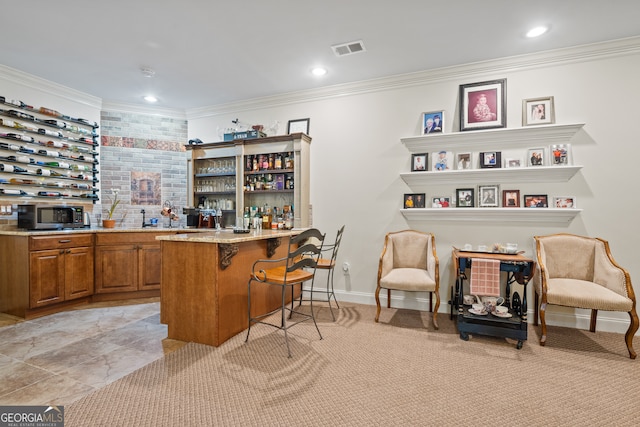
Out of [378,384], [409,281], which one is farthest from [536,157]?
[378,384]

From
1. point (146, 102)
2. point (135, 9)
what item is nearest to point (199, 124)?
point (146, 102)

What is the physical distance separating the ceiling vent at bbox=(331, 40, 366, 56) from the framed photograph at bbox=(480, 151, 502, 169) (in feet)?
6.08

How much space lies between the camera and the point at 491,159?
3.50 meters

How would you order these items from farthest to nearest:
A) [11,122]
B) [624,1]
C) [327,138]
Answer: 1. [327,138]
2. [11,122]
3. [624,1]

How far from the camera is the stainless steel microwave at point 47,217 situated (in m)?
3.63

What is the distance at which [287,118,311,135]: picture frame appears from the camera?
4456mm

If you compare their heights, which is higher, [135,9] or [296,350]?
[135,9]

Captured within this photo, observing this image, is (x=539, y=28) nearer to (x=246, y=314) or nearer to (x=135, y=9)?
(x=135, y=9)

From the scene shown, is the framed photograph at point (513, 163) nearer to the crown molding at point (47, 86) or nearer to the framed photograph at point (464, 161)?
the framed photograph at point (464, 161)

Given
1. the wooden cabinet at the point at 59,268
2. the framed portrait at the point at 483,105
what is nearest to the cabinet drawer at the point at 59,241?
the wooden cabinet at the point at 59,268

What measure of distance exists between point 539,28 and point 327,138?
8.42 ft

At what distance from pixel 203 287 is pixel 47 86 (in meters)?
3.90

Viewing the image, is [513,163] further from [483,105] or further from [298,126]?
[298,126]

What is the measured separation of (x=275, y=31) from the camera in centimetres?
303
